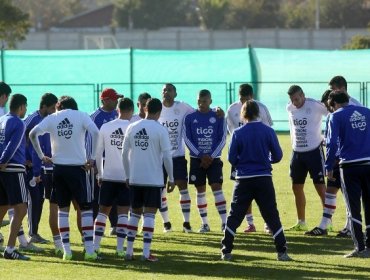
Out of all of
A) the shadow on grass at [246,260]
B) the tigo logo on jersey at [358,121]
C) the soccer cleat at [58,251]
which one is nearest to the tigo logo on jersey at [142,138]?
the shadow on grass at [246,260]

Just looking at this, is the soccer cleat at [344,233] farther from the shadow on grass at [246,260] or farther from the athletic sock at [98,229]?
the athletic sock at [98,229]

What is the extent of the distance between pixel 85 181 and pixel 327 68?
2599 cm

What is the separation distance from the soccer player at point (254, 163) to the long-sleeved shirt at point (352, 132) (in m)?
0.73

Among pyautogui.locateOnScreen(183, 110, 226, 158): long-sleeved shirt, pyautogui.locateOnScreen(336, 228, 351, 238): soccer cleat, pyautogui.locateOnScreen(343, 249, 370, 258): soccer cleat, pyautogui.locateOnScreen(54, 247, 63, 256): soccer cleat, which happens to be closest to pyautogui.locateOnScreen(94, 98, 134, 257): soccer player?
pyautogui.locateOnScreen(54, 247, 63, 256): soccer cleat

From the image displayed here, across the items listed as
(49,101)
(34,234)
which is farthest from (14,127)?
(34,234)

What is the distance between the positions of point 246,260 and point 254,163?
129cm

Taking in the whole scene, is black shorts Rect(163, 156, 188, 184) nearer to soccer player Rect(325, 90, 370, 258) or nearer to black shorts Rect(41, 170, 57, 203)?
black shorts Rect(41, 170, 57, 203)

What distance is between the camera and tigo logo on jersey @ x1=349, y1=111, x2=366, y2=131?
43.1 ft

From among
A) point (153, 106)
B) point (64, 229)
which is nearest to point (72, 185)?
point (64, 229)

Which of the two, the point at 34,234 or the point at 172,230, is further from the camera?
the point at 172,230

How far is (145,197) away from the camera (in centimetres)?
1323

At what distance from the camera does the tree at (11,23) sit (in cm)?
5119

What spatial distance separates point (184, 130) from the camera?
16.1 meters

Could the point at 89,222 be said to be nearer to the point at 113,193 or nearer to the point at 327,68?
the point at 113,193
